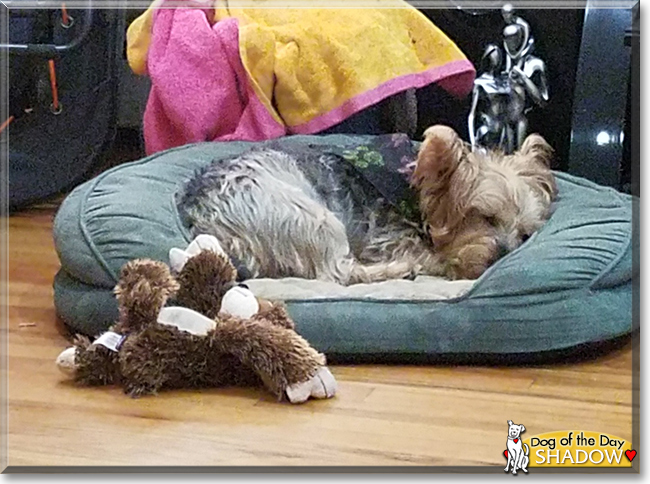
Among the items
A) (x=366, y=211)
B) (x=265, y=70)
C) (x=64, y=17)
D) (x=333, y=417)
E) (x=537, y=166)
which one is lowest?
(x=333, y=417)

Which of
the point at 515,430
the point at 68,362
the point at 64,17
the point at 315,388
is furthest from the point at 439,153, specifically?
the point at 64,17

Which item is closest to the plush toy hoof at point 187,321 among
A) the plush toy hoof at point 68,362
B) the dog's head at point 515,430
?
the plush toy hoof at point 68,362

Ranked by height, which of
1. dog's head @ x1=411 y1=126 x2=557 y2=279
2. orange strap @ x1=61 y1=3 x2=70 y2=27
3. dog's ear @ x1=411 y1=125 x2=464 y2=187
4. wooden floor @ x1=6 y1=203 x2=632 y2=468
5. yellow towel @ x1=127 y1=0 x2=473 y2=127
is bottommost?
wooden floor @ x1=6 y1=203 x2=632 y2=468

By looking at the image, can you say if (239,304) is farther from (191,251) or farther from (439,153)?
(439,153)

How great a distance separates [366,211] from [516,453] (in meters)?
1.36

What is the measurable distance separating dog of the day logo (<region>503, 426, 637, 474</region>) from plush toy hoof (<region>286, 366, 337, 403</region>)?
45cm

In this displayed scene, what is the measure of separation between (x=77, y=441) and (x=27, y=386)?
405 mm

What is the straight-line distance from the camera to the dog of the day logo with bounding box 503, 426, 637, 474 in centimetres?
183

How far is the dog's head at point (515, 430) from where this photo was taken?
2.02 m

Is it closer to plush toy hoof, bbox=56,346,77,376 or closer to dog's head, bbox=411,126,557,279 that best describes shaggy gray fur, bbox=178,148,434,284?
dog's head, bbox=411,126,557,279

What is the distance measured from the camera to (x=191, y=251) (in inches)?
99.7

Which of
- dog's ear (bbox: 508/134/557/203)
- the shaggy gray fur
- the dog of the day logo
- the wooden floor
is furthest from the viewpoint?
dog's ear (bbox: 508/134/557/203)

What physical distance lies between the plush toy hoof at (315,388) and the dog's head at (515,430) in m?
0.42

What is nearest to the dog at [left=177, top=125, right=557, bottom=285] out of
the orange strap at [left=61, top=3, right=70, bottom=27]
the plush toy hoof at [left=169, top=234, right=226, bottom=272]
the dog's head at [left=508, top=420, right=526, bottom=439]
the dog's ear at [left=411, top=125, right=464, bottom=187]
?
the dog's ear at [left=411, top=125, right=464, bottom=187]
